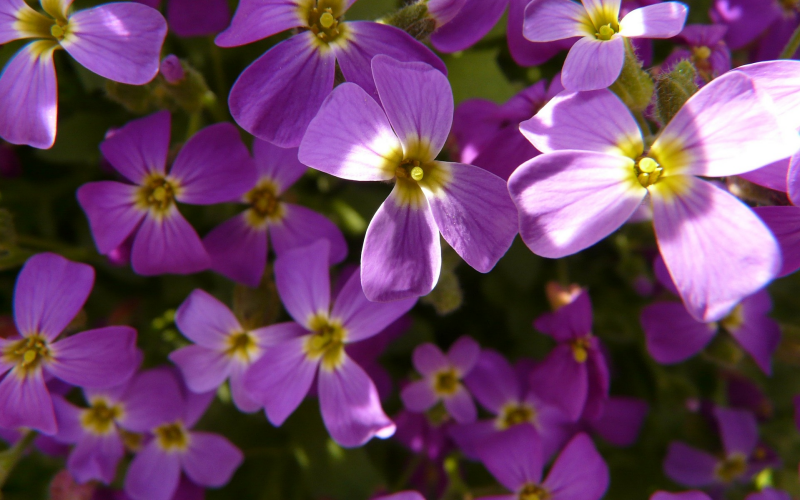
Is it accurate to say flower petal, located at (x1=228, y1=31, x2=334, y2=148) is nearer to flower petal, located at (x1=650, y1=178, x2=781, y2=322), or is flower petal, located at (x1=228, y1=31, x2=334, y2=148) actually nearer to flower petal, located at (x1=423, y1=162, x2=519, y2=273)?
flower petal, located at (x1=423, y1=162, x2=519, y2=273)

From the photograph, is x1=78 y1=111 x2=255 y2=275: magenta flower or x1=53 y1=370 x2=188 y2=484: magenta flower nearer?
x1=78 y1=111 x2=255 y2=275: magenta flower

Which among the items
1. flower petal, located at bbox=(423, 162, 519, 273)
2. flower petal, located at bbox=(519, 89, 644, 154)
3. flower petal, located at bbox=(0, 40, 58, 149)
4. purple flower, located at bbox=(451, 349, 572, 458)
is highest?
flower petal, located at bbox=(0, 40, 58, 149)

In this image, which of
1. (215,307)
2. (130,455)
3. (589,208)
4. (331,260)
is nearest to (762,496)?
(589,208)

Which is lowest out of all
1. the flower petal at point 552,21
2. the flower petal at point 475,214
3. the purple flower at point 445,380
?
the purple flower at point 445,380

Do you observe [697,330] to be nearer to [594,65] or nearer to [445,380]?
[445,380]

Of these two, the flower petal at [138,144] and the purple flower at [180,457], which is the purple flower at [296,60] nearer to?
the flower petal at [138,144]

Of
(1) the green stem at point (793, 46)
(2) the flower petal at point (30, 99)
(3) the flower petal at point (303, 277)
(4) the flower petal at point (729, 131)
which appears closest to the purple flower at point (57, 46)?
(2) the flower petal at point (30, 99)

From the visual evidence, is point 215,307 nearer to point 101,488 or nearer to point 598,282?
point 101,488

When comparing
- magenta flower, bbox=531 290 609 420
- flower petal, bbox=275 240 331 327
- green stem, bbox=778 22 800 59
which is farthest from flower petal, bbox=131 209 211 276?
green stem, bbox=778 22 800 59
